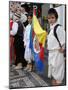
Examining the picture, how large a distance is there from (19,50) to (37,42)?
0.18m

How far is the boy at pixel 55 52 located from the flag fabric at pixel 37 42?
0.07 metres

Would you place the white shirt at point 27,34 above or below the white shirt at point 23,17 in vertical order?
below

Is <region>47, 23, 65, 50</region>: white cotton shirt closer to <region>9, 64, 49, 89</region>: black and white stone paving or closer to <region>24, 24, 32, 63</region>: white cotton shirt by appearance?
<region>24, 24, 32, 63</region>: white cotton shirt

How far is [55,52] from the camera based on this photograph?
2002 millimetres

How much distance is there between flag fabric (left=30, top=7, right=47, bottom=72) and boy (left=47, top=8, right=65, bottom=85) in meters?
0.07

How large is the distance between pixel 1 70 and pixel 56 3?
2.66 ft

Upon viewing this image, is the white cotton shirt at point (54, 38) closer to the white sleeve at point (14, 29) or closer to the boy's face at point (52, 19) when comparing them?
the boy's face at point (52, 19)

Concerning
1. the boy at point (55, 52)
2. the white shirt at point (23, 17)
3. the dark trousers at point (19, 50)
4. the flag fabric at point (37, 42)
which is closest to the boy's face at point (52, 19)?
the boy at point (55, 52)

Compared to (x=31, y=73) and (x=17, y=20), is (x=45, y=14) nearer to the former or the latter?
(x=17, y=20)

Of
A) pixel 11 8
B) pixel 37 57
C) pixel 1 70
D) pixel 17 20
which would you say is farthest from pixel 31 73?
pixel 11 8

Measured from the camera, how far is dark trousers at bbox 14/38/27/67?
191 cm

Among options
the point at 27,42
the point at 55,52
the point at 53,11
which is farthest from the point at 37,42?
the point at 53,11

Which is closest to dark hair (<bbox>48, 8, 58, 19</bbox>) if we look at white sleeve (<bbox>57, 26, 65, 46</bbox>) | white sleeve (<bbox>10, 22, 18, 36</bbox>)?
white sleeve (<bbox>57, 26, 65, 46</bbox>)

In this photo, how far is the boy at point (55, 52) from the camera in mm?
1985
